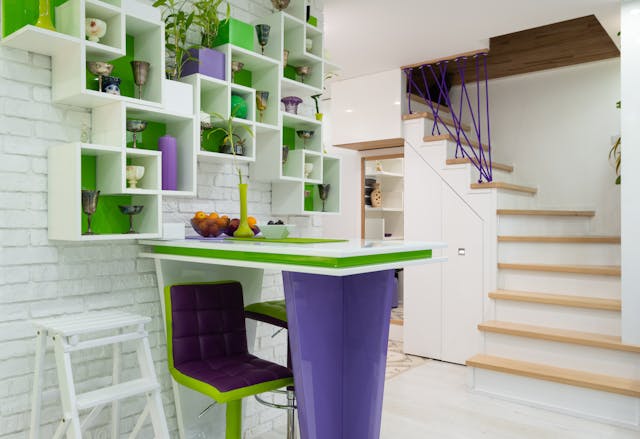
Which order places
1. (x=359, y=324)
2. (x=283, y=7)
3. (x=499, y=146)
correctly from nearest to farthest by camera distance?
(x=359, y=324) < (x=283, y=7) < (x=499, y=146)

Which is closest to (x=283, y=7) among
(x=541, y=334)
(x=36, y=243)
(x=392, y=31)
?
(x=392, y=31)

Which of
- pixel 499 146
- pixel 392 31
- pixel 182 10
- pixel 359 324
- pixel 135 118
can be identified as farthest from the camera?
pixel 499 146

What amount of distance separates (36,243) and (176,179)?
625 mm

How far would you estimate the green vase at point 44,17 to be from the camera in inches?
75.9

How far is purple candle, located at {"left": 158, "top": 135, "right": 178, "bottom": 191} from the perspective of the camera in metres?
2.29

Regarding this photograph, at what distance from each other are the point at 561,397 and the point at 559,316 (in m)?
0.60

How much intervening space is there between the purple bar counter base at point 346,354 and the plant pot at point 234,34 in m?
1.30

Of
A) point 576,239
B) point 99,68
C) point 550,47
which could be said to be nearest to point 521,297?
point 576,239

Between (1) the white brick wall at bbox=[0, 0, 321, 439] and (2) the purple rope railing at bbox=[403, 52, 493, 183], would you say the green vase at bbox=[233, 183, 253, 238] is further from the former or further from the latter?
(2) the purple rope railing at bbox=[403, 52, 493, 183]

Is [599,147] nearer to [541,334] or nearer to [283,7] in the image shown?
[541,334]

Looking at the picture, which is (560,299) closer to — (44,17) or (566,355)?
(566,355)

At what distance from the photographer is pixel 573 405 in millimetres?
3264

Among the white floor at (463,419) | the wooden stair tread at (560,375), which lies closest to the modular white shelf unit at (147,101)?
the white floor at (463,419)

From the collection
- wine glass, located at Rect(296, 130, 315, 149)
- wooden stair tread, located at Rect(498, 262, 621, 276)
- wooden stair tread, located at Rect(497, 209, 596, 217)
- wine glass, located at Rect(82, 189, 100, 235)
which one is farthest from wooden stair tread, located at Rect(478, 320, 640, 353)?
wine glass, located at Rect(82, 189, 100, 235)
